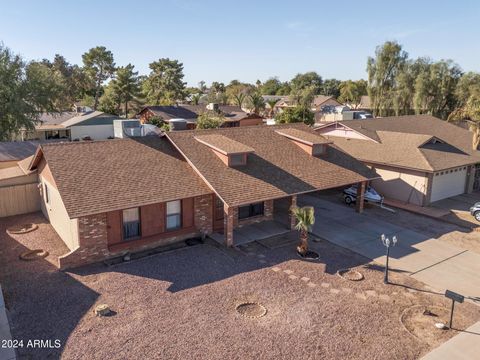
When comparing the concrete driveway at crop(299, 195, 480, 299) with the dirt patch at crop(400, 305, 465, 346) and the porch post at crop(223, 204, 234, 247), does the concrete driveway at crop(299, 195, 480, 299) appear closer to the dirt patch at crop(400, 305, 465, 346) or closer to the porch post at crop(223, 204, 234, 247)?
the dirt patch at crop(400, 305, 465, 346)

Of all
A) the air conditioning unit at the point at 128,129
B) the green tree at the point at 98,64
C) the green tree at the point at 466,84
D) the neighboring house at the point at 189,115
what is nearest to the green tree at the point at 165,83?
the green tree at the point at 98,64

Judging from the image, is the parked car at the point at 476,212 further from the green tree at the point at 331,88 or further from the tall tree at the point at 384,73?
the green tree at the point at 331,88

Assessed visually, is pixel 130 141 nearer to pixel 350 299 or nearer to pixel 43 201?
pixel 43 201

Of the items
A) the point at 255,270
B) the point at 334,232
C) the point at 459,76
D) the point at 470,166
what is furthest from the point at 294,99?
the point at 255,270

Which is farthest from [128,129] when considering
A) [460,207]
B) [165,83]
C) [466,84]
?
[165,83]

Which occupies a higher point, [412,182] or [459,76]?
[459,76]

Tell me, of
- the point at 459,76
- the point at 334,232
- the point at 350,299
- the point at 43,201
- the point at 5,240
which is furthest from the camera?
the point at 459,76

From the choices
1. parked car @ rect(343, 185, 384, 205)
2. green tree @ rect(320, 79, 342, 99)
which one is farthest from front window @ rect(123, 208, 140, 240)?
green tree @ rect(320, 79, 342, 99)
